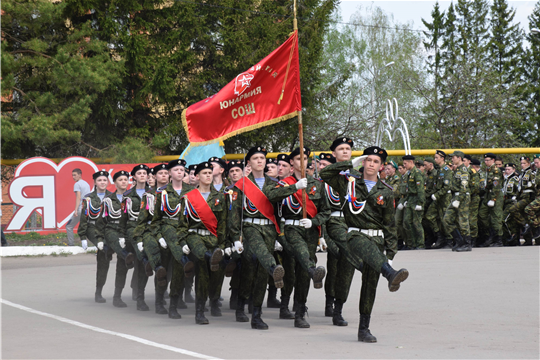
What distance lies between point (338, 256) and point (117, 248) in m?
3.35

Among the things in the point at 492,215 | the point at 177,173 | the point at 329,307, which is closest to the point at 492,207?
Result: the point at 492,215

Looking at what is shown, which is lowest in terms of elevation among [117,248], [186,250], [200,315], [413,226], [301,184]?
[200,315]

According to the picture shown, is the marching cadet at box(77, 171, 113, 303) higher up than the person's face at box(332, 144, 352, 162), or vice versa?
the person's face at box(332, 144, 352, 162)

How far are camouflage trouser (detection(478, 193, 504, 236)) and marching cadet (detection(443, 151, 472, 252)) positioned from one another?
139 cm

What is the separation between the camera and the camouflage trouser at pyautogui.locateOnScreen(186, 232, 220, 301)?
779 centimetres

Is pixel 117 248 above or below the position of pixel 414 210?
below

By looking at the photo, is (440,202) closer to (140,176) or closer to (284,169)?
(284,169)

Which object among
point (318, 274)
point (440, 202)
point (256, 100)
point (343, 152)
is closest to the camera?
point (318, 274)

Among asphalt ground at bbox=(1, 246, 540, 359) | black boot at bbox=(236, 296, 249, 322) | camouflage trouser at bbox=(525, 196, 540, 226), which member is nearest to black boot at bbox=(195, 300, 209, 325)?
asphalt ground at bbox=(1, 246, 540, 359)

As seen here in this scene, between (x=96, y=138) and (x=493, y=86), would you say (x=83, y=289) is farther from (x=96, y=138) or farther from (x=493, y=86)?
(x=493, y=86)

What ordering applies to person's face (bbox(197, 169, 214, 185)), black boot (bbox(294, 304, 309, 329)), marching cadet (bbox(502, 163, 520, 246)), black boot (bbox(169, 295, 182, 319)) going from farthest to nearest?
marching cadet (bbox(502, 163, 520, 246)) < black boot (bbox(169, 295, 182, 319)) < person's face (bbox(197, 169, 214, 185)) < black boot (bbox(294, 304, 309, 329))

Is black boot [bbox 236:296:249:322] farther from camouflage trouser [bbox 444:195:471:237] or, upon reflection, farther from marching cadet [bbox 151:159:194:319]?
camouflage trouser [bbox 444:195:471:237]

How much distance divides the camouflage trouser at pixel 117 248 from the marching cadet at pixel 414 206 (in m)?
8.05

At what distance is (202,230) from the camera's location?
8.00 m
